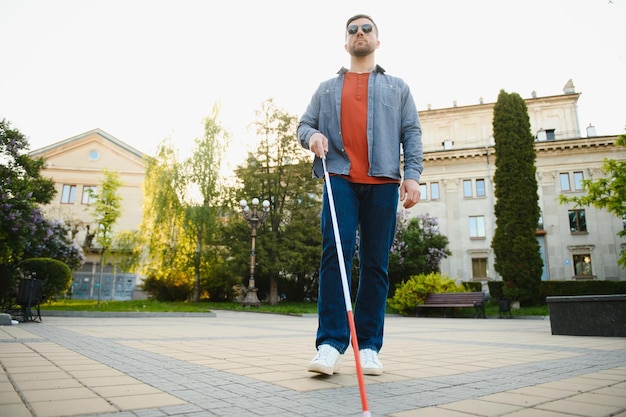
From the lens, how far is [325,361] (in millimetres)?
2691

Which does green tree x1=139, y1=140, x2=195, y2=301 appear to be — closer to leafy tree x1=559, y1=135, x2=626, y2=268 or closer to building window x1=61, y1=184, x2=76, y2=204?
building window x1=61, y1=184, x2=76, y2=204

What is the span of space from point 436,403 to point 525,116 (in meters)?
28.1

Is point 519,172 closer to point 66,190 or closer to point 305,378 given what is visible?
point 305,378

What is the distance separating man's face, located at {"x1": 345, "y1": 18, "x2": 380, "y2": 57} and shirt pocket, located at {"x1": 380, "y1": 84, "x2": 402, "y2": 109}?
33 cm

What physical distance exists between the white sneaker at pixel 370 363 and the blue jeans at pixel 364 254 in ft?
0.17

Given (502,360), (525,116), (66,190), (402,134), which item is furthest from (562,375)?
(66,190)

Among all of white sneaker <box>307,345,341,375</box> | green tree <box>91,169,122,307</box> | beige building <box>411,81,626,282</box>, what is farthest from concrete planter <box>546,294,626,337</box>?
beige building <box>411,81,626,282</box>

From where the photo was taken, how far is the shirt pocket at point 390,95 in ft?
10.7

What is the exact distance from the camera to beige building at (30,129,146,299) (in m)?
35.6

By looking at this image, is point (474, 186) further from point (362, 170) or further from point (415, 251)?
point (362, 170)

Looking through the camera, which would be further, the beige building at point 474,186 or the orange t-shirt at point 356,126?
the beige building at point 474,186

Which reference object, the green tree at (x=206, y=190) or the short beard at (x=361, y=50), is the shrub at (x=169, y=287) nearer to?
the green tree at (x=206, y=190)

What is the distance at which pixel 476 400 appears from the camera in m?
2.20

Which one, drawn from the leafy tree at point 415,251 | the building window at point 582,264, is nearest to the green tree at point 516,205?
the leafy tree at point 415,251
